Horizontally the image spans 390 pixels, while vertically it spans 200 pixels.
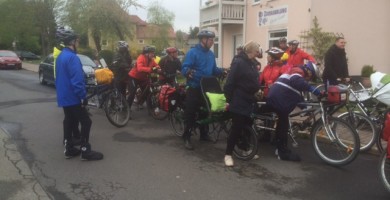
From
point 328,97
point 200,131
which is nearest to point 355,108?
point 328,97

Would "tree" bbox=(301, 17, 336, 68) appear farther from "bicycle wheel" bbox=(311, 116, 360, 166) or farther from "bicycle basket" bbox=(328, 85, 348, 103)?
"bicycle wheel" bbox=(311, 116, 360, 166)

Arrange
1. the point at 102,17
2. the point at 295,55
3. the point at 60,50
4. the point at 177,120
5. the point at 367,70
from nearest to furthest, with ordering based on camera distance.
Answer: the point at 60,50 → the point at 177,120 → the point at 295,55 → the point at 367,70 → the point at 102,17

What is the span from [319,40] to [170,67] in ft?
26.8

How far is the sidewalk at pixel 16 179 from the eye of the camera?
5.10m

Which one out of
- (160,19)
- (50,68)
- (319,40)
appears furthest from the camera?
(160,19)

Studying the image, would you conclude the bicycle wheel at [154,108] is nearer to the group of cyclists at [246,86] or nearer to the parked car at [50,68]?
the group of cyclists at [246,86]

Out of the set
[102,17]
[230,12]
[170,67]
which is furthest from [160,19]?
[170,67]

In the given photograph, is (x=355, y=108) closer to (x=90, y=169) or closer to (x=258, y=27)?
(x=90, y=169)

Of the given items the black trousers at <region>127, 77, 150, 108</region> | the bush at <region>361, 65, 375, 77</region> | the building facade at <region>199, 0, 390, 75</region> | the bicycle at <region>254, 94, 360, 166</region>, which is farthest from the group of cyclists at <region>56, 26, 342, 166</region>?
the bush at <region>361, 65, 375, 77</region>

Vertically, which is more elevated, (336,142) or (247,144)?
(336,142)

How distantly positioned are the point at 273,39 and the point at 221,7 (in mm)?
3307

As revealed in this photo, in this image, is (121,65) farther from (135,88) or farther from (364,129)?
(364,129)

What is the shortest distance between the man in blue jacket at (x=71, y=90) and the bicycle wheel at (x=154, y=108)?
349 cm

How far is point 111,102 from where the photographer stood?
29.9 ft
